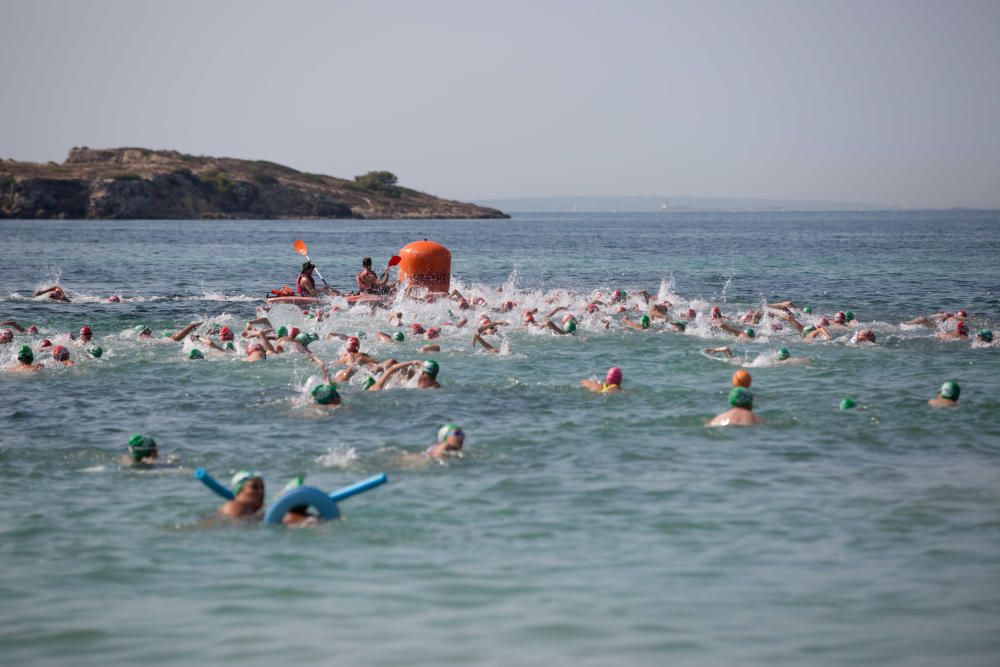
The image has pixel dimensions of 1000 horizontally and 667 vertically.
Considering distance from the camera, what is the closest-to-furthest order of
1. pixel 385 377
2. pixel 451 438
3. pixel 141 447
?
pixel 141 447 < pixel 451 438 < pixel 385 377

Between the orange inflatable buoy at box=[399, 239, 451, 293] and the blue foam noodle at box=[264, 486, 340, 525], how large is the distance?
19051 mm

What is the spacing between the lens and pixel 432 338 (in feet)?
71.5

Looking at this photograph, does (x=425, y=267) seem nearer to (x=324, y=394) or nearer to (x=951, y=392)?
(x=324, y=394)

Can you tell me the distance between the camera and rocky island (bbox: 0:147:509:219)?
111875mm

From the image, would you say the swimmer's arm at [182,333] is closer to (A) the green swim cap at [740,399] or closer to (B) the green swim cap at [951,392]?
(A) the green swim cap at [740,399]

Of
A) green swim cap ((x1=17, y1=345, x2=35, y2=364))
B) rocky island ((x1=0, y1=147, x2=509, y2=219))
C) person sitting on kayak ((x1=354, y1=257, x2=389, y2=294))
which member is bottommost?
green swim cap ((x1=17, y1=345, x2=35, y2=364))

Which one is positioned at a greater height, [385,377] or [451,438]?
[385,377]

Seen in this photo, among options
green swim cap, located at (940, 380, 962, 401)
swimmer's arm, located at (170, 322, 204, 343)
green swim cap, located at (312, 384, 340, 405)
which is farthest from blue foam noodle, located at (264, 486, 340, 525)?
swimmer's arm, located at (170, 322, 204, 343)

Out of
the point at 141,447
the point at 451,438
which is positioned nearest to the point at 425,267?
the point at 451,438

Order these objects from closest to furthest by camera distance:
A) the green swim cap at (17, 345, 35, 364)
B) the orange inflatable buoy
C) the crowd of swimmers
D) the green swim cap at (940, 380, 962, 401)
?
the crowd of swimmers
the green swim cap at (940, 380, 962, 401)
the green swim cap at (17, 345, 35, 364)
the orange inflatable buoy

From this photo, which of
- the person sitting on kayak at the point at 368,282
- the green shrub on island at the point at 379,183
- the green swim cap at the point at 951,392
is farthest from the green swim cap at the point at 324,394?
the green shrub on island at the point at 379,183

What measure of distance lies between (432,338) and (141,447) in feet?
34.7

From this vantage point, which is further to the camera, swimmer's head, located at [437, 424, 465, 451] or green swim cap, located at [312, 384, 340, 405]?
green swim cap, located at [312, 384, 340, 405]

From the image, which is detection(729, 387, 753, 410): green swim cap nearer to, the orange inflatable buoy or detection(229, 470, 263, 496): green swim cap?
detection(229, 470, 263, 496): green swim cap
